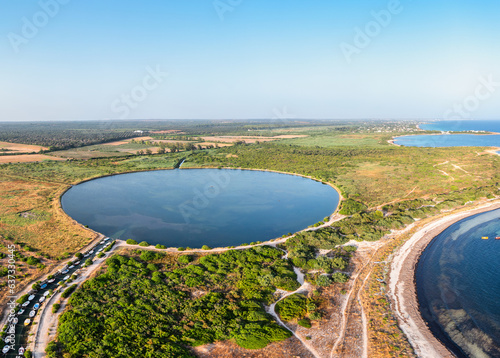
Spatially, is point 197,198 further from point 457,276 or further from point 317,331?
A: point 457,276

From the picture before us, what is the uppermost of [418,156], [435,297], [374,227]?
[418,156]

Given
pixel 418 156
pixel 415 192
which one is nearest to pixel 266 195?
pixel 415 192

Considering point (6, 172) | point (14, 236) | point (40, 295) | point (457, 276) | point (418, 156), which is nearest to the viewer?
point (40, 295)

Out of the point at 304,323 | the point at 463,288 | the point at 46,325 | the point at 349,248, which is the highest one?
the point at 349,248

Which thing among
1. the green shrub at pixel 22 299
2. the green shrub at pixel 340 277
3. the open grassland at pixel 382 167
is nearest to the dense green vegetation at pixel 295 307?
the green shrub at pixel 340 277

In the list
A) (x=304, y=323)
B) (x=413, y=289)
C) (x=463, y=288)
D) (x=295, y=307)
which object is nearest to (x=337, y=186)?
(x=463, y=288)

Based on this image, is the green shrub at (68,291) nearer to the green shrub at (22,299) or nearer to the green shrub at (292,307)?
the green shrub at (22,299)

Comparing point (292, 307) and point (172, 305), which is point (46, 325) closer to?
point (172, 305)
